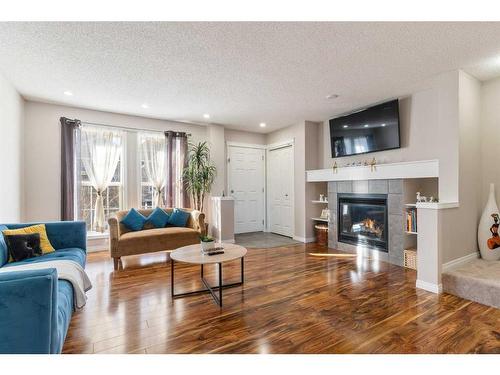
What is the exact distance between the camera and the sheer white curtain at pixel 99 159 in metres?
4.40

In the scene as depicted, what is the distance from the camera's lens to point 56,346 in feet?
4.44

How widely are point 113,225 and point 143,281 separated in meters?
1.05

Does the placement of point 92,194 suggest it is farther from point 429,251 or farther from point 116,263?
point 429,251

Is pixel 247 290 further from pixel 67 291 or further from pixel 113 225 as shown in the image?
pixel 113 225

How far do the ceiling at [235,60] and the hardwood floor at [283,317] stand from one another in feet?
8.29

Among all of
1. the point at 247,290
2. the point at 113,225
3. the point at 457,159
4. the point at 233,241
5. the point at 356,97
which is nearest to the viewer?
the point at 247,290

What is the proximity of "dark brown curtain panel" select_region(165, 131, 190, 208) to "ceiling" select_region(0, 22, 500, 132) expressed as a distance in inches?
41.3

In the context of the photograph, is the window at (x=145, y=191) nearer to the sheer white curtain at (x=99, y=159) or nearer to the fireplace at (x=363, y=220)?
the sheer white curtain at (x=99, y=159)

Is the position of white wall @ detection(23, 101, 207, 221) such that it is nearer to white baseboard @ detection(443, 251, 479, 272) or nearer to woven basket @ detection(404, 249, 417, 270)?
woven basket @ detection(404, 249, 417, 270)

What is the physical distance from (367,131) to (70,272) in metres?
4.43

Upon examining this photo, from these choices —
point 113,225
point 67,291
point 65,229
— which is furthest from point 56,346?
point 113,225

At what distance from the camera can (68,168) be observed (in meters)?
4.14

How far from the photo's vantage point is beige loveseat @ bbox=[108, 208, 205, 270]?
3543mm

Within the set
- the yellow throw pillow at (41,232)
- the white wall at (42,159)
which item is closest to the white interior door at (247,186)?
the white wall at (42,159)
